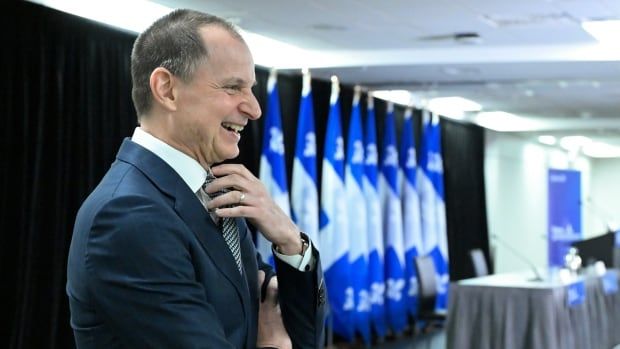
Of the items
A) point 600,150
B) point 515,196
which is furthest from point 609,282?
point 600,150

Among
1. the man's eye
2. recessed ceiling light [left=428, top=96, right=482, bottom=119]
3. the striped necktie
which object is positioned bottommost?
the striped necktie

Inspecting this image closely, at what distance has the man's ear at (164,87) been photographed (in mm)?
1021

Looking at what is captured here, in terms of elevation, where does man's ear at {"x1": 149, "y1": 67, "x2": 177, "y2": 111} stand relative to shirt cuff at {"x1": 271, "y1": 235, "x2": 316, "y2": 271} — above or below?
above

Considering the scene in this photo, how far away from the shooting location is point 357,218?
9.51 metres

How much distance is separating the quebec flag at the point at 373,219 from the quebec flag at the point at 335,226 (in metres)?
0.63

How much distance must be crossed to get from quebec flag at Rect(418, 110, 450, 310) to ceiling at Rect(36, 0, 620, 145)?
1.76ft

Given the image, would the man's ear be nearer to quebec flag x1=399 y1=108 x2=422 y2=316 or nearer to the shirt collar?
the shirt collar

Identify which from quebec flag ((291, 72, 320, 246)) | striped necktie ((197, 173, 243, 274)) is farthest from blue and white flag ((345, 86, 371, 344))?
striped necktie ((197, 173, 243, 274))

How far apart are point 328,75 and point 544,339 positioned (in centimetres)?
375

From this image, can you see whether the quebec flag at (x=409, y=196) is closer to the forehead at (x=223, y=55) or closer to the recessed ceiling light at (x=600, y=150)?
the recessed ceiling light at (x=600, y=150)

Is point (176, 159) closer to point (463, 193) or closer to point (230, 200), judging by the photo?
point (230, 200)

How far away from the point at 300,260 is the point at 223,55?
279mm

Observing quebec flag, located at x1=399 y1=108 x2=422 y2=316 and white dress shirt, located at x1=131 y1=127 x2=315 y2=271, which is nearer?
white dress shirt, located at x1=131 y1=127 x2=315 y2=271

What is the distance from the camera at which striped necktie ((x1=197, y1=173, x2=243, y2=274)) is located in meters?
1.07
